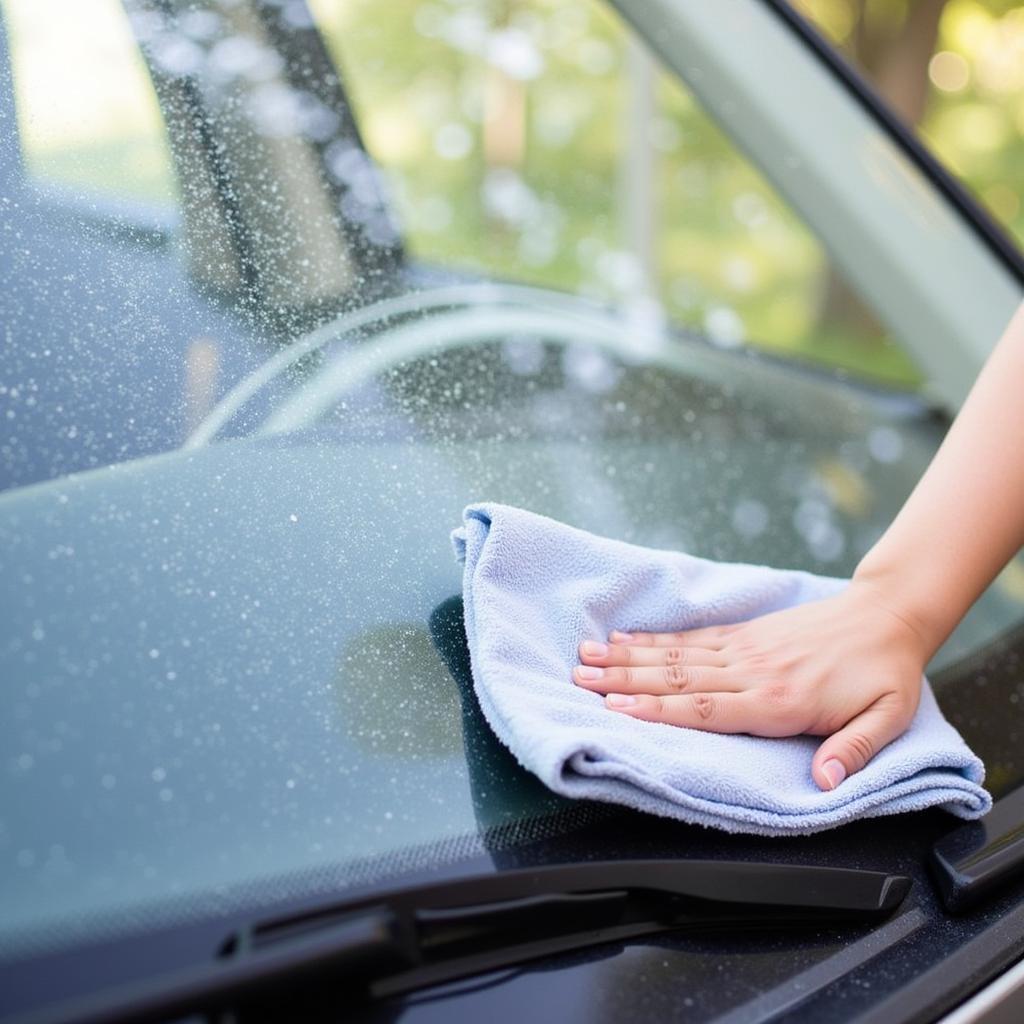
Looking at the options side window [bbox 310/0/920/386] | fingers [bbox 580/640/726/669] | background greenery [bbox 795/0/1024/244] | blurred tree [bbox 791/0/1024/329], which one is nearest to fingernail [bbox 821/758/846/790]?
fingers [bbox 580/640/726/669]

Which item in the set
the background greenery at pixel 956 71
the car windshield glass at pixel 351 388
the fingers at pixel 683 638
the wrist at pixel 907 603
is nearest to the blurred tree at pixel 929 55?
the background greenery at pixel 956 71

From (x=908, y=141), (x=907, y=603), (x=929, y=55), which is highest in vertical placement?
(x=929, y=55)

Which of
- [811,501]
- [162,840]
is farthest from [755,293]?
[162,840]

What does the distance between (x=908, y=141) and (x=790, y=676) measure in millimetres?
890

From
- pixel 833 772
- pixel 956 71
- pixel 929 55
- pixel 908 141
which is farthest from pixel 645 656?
pixel 956 71

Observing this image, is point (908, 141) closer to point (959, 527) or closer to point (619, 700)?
point (959, 527)

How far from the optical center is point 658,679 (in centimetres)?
80

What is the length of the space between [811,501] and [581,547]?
478 mm

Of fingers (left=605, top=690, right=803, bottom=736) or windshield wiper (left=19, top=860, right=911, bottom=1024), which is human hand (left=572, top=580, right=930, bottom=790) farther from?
windshield wiper (left=19, top=860, right=911, bottom=1024)

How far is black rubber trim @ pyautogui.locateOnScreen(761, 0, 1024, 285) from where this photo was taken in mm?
1404

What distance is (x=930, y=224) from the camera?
1.43 metres

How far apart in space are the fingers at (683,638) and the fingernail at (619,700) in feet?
0.21

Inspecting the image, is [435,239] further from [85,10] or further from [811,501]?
[811,501]

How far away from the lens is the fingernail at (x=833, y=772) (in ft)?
2.58
